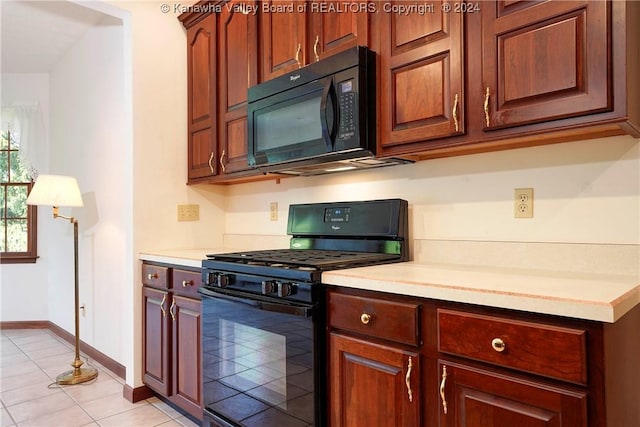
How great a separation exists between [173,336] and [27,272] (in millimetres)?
3083

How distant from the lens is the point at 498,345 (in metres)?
1.10

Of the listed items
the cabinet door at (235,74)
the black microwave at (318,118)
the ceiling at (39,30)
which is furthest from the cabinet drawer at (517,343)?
the ceiling at (39,30)

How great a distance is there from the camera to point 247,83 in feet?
7.75

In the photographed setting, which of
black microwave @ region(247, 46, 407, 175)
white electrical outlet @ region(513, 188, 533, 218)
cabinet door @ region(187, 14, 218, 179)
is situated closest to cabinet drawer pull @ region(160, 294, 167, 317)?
cabinet door @ region(187, 14, 218, 179)

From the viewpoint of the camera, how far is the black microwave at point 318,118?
1755mm

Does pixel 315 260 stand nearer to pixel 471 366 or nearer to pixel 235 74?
pixel 471 366

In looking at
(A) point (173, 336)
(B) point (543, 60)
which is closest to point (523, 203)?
(B) point (543, 60)

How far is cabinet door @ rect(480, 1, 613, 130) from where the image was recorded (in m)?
1.21

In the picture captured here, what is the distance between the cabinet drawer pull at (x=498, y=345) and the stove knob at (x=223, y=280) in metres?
1.14

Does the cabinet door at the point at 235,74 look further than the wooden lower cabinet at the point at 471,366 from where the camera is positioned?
Yes

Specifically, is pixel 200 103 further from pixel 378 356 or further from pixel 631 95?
pixel 631 95

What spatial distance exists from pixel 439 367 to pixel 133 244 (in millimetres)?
2043

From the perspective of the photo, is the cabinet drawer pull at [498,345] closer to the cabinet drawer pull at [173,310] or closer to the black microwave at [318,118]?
the black microwave at [318,118]

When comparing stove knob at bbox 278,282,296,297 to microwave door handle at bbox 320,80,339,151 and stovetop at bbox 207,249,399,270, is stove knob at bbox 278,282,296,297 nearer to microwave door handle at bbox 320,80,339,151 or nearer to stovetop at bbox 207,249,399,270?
stovetop at bbox 207,249,399,270
